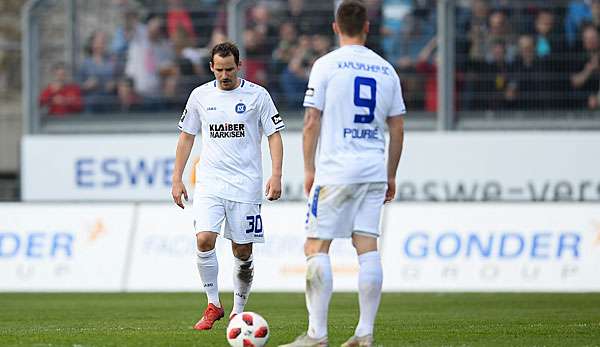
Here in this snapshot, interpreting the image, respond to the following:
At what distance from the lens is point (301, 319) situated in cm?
1172

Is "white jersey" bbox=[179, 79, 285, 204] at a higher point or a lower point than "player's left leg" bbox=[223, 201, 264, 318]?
higher

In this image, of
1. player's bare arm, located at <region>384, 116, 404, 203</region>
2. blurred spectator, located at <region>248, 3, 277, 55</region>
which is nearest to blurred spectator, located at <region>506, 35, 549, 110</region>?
blurred spectator, located at <region>248, 3, 277, 55</region>

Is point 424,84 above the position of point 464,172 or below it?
above

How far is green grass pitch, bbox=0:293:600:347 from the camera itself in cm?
934

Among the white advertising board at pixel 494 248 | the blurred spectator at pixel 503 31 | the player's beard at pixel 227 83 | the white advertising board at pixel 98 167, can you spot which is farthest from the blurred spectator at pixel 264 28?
the player's beard at pixel 227 83

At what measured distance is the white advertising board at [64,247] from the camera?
17.8 metres

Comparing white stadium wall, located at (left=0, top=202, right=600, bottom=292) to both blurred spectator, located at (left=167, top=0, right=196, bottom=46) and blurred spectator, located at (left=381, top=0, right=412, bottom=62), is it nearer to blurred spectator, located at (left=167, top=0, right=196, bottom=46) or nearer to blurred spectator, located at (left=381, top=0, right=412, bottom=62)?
blurred spectator, located at (left=381, top=0, right=412, bottom=62)

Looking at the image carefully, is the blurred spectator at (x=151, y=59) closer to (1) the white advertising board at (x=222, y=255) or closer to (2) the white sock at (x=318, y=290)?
(1) the white advertising board at (x=222, y=255)

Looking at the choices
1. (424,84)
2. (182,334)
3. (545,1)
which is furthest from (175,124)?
(182,334)

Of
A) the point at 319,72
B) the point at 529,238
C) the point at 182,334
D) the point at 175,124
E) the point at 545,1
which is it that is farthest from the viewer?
the point at 175,124

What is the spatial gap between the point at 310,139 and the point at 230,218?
262 centimetres

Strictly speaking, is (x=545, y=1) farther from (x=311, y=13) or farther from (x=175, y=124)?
(x=175, y=124)

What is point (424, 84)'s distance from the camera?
63.0 feet

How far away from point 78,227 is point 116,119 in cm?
282
